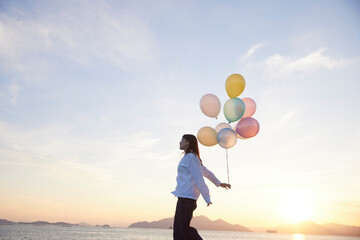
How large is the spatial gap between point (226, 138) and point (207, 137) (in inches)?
14.1

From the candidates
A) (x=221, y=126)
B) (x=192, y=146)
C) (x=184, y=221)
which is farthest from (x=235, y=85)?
(x=184, y=221)

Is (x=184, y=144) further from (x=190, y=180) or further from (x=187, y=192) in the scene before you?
(x=187, y=192)

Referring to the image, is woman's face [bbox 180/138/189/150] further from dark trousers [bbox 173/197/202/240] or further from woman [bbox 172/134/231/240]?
dark trousers [bbox 173/197/202/240]

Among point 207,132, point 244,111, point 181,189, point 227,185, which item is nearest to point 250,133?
point 244,111

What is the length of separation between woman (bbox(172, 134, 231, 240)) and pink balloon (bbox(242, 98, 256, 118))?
2.12 metres

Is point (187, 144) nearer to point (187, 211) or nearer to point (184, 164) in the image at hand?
point (184, 164)

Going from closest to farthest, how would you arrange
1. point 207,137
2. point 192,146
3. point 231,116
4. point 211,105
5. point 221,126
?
1. point 192,146
2. point 207,137
3. point 231,116
4. point 221,126
5. point 211,105

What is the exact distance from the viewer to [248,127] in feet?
17.7

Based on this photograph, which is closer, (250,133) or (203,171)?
(203,171)

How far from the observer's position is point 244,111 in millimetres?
5566

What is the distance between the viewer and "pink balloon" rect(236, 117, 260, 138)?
213 inches

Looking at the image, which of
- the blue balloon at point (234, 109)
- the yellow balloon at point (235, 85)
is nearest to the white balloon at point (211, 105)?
the blue balloon at point (234, 109)

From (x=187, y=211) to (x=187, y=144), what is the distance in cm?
99

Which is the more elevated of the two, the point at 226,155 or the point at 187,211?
the point at 226,155
